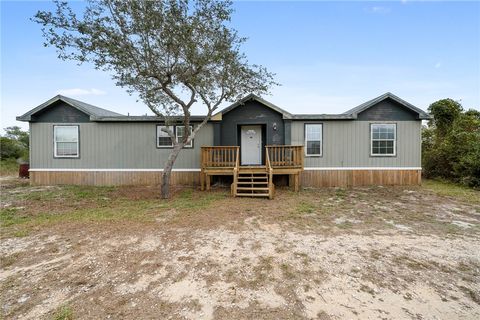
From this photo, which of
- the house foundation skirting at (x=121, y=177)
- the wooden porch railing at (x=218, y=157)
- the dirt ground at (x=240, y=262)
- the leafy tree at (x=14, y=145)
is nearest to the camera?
the dirt ground at (x=240, y=262)

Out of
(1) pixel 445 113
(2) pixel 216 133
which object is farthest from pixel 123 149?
(1) pixel 445 113

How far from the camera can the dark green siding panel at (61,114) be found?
33.6ft

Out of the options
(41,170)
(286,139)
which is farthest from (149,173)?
(286,139)

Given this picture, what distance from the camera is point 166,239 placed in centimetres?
429

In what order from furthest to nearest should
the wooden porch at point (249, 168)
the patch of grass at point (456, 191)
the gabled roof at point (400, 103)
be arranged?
the gabled roof at point (400, 103), the wooden porch at point (249, 168), the patch of grass at point (456, 191)

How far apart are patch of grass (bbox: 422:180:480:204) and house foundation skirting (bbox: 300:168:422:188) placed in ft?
2.40

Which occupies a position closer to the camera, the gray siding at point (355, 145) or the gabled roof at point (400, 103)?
the gabled roof at point (400, 103)

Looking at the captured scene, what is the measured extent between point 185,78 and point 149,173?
501 centimetres

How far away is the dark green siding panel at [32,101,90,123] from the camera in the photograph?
10227 millimetres

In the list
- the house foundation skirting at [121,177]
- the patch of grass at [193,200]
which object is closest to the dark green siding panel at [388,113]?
the patch of grass at [193,200]

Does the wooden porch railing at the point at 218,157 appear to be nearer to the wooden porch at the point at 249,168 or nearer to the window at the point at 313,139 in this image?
the wooden porch at the point at 249,168

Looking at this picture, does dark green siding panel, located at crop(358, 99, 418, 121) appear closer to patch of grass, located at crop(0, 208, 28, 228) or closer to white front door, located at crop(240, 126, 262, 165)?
white front door, located at crop(240, 126, 262, 165)

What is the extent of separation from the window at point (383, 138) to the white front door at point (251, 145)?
16.2 feet

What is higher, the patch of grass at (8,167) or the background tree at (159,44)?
the background tree at (159,44)
